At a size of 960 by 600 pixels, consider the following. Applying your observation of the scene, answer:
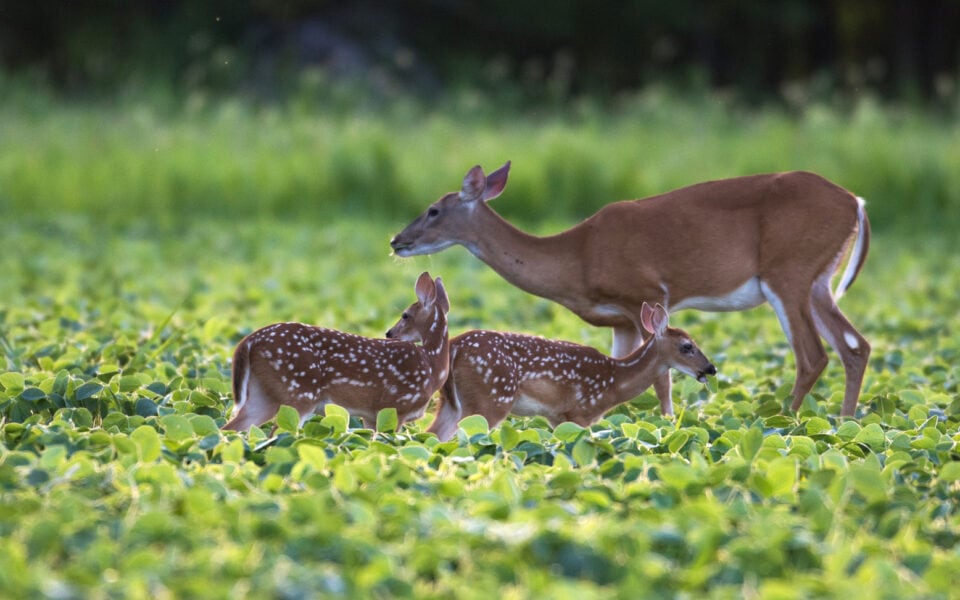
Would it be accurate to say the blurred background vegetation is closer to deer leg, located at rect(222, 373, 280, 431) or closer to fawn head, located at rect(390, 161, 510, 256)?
fawn head, located at rect(390, 161, 510, 256)

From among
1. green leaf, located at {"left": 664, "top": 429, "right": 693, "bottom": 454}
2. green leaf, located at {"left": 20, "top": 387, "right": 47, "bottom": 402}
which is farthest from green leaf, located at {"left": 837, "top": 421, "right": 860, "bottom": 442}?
green leaf, located at {"left": 20, "top": 387, "right": 47, "bottom": 402}

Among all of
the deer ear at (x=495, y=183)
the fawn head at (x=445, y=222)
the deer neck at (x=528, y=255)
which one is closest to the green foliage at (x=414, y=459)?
the deer neck at (x=528, y=255)

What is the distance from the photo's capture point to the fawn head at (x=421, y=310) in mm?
5820

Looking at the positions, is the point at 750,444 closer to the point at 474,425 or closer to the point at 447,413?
the point at 474,425

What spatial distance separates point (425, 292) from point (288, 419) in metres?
1.08

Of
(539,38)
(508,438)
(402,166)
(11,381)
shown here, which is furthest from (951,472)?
(539,38)

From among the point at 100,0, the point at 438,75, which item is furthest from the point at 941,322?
the point at 100,0

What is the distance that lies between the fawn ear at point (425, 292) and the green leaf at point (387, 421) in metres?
0.72

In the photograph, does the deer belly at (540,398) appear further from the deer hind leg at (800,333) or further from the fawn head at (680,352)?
the deer hind leg at (800,333)

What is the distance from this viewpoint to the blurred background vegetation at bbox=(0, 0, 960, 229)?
1402 cm

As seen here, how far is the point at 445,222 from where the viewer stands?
6746 millimetres

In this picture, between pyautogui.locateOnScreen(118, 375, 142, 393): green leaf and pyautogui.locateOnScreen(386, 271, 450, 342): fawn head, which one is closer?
pyautogui.locateOnScreen(118, 375, 142, 393): green leaf

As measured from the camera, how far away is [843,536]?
400 centimetres

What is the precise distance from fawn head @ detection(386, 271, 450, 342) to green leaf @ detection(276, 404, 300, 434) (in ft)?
3.04
